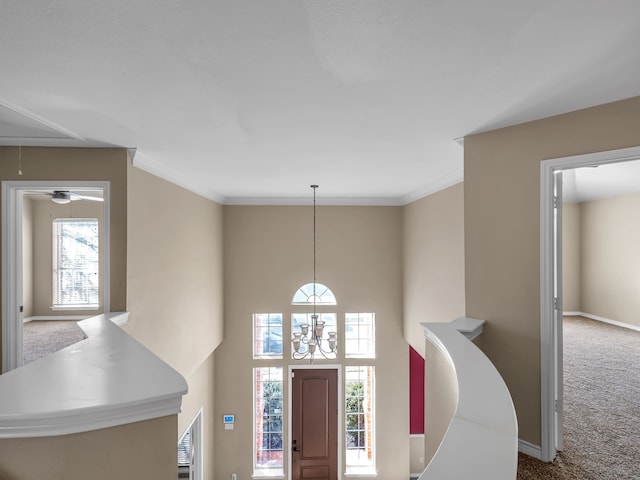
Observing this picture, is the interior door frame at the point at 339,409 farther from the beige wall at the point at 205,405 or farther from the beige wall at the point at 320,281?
the beige wall at the point at 205,405

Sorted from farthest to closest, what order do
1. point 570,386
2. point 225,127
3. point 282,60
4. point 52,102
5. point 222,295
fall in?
1. point 222,295
2. point 570,386
3. point 225,127
4. point 52,102
5. point 282,60

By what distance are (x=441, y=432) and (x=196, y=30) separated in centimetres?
272

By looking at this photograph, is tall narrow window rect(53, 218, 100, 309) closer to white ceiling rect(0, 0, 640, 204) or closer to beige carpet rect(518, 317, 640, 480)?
white ceiling rect(0, 0, 640, 204)

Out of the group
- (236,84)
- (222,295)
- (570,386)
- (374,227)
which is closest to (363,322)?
(374,227)

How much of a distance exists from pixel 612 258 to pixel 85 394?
24.7 feet

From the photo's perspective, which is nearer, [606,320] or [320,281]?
[606,320]

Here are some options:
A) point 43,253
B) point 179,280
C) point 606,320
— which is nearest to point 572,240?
point 606,320

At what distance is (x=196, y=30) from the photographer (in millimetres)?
1461

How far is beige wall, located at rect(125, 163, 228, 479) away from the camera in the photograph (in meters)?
3.45

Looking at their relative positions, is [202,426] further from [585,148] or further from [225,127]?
[585,148]

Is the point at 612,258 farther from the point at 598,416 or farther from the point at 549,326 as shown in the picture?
the point at 549,326

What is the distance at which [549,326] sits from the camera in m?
2.40

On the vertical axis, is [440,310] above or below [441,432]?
above

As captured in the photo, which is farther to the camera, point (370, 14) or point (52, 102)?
point (52, 102)
